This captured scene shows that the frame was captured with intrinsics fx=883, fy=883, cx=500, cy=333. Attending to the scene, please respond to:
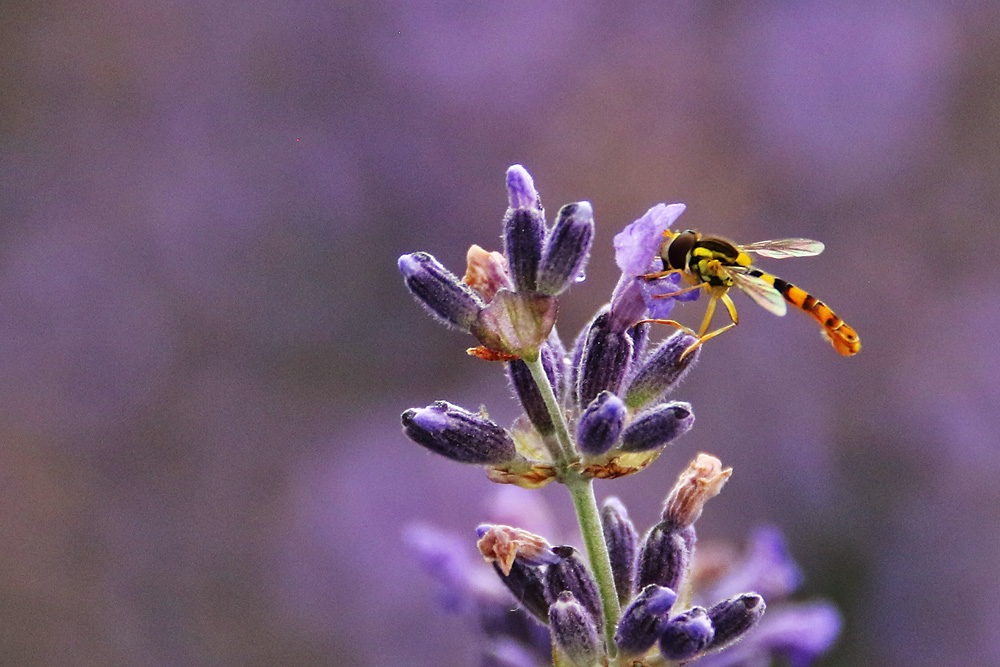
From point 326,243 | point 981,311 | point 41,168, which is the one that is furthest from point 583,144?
point 41,168

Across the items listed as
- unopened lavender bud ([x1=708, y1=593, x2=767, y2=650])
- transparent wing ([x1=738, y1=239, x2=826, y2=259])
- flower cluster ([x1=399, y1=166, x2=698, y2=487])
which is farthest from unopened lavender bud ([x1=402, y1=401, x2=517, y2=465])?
transparent wing ([x1=738, y1=239, x2=826, y2=259])

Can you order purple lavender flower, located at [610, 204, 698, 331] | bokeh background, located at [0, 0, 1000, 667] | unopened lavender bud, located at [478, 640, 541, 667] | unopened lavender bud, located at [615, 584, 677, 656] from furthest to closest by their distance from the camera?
bokeh background, located at [0, 0, 1000, 667]
unopened lavender bud, located at [478, 640, 541, 667]
purple lavender flower, located at [610, 204, 698, 331]
unopened lavender bud, located at [615, 584, 677, 656]

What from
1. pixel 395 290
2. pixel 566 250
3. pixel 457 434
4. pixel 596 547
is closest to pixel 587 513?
pixel 596 547

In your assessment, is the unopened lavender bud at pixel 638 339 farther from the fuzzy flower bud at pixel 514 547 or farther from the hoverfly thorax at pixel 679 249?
the fuzzy flower bud at pixel 514 547

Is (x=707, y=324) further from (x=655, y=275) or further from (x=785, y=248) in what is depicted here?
(x=785, y=248)

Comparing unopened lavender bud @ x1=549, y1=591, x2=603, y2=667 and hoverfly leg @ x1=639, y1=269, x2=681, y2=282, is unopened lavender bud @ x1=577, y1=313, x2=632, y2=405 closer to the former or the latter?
hoverfly leg @ x1=639, y1=269, x2=681, y2=282

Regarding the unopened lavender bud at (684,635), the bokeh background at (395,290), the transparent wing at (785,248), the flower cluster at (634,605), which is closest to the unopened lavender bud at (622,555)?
the flower cluster at (634,605)

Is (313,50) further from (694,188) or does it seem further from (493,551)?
(493,551)
